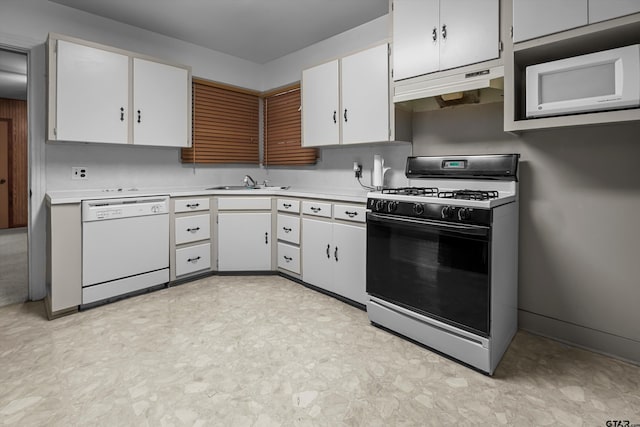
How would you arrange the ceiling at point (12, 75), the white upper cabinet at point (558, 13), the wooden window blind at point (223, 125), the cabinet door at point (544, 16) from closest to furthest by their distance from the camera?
1. the white upper cabinet at point (558, 13)
2. the cabinet door at point (544, 16)
3. the wooden window blind at point (223, 125)
4. the ceiling at point (12, 75)

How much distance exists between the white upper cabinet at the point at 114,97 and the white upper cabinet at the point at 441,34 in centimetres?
225

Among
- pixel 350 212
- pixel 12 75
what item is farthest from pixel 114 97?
pixel 12 75

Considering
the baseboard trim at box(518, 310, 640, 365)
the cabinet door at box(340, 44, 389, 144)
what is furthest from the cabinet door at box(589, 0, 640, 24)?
the baseboard trim at box(518, 310, 640, 365)

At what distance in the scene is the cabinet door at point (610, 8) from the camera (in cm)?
167

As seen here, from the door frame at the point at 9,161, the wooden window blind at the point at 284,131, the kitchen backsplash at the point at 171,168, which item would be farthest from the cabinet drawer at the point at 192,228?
the door frame at the point at 9,161

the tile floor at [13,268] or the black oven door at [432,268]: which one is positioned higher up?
the black oven door at [432,268]

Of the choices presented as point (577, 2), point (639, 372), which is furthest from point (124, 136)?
point (639, 372)

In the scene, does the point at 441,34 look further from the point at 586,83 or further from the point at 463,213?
the point at 463,213

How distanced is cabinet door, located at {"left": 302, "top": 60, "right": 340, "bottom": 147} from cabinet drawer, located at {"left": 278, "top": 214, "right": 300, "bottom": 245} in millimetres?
801

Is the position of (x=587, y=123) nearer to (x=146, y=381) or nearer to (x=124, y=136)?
(x=146, y=381)

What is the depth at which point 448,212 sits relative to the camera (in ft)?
6.65

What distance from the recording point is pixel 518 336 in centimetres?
241

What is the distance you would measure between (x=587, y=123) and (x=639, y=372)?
143 cm

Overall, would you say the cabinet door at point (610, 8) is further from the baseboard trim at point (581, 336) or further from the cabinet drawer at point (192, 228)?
the cabinet drawer at point (192, 228)
